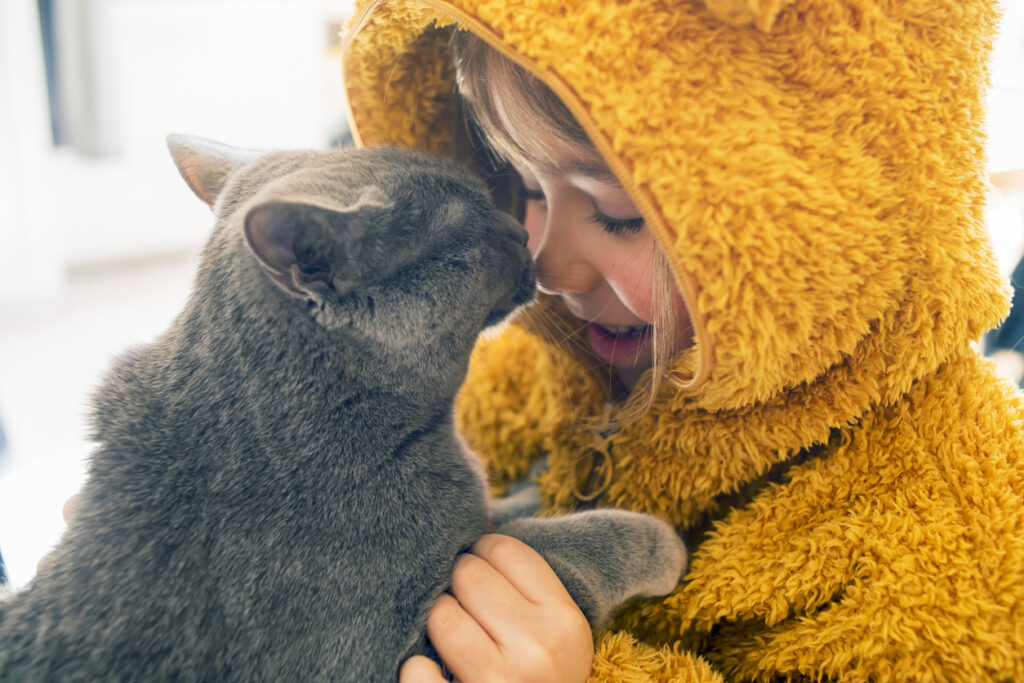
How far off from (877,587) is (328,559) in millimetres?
540

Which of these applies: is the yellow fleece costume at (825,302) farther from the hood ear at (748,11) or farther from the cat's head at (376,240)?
the cat's head at (376,240)

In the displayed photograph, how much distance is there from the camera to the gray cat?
2.00ft

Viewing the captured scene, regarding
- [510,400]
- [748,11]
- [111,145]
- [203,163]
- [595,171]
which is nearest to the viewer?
[748,11]

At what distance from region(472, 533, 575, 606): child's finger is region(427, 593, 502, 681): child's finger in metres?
0.06

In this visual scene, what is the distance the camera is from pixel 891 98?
23.5 inches

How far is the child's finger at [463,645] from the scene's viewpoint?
0.66 meters

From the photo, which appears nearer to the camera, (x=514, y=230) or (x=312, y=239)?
(x=312, y=239)

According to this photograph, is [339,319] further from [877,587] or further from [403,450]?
[877,587]

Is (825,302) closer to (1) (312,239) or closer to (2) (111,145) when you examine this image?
(1) (312,239)

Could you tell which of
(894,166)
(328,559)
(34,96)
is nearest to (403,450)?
(328,559)

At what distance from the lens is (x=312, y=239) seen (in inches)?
24.5

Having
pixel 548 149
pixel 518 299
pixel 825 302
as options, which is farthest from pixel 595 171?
pixel 825 302

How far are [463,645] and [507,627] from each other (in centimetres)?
5

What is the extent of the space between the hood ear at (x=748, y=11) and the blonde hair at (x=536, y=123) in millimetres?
204
